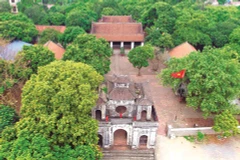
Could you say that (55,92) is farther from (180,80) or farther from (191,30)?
(191,30)

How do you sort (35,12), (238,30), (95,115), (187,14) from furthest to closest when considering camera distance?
1. (35,12)
2. (187,14)
3. (238,30)
4. (95,115)

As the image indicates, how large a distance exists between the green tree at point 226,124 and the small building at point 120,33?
61.3 feet

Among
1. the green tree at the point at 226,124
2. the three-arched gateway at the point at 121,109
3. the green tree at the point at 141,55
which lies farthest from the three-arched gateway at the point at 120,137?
the green tree at the point at 141,55

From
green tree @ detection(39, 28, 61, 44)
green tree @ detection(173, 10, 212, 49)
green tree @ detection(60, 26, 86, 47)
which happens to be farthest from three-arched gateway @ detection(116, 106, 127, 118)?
green tree @ detection(39, 28, 61, 44)

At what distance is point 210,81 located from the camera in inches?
877

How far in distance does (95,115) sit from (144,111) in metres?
4.16

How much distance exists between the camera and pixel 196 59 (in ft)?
80.6

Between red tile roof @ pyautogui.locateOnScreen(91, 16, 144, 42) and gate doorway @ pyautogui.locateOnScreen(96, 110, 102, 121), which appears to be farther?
red tile roof @ pyautogui.locateOnScreen(91, 16, 144, 42)

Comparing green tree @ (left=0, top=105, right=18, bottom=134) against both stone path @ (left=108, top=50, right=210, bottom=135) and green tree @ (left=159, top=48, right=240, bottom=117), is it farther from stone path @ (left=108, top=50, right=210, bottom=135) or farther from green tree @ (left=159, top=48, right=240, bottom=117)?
green tree @ (left=159, top=48, right=240, bottom=117)

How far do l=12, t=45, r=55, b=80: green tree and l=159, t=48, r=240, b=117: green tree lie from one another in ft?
41.4


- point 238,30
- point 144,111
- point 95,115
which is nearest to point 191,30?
point 238,30

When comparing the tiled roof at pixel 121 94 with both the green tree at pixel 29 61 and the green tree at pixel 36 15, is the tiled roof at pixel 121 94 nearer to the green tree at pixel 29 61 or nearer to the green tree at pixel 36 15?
the green tree at pixel 29 61

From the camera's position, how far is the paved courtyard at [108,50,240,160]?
2180 centimetres

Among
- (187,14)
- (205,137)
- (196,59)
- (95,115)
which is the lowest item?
(205,137)
